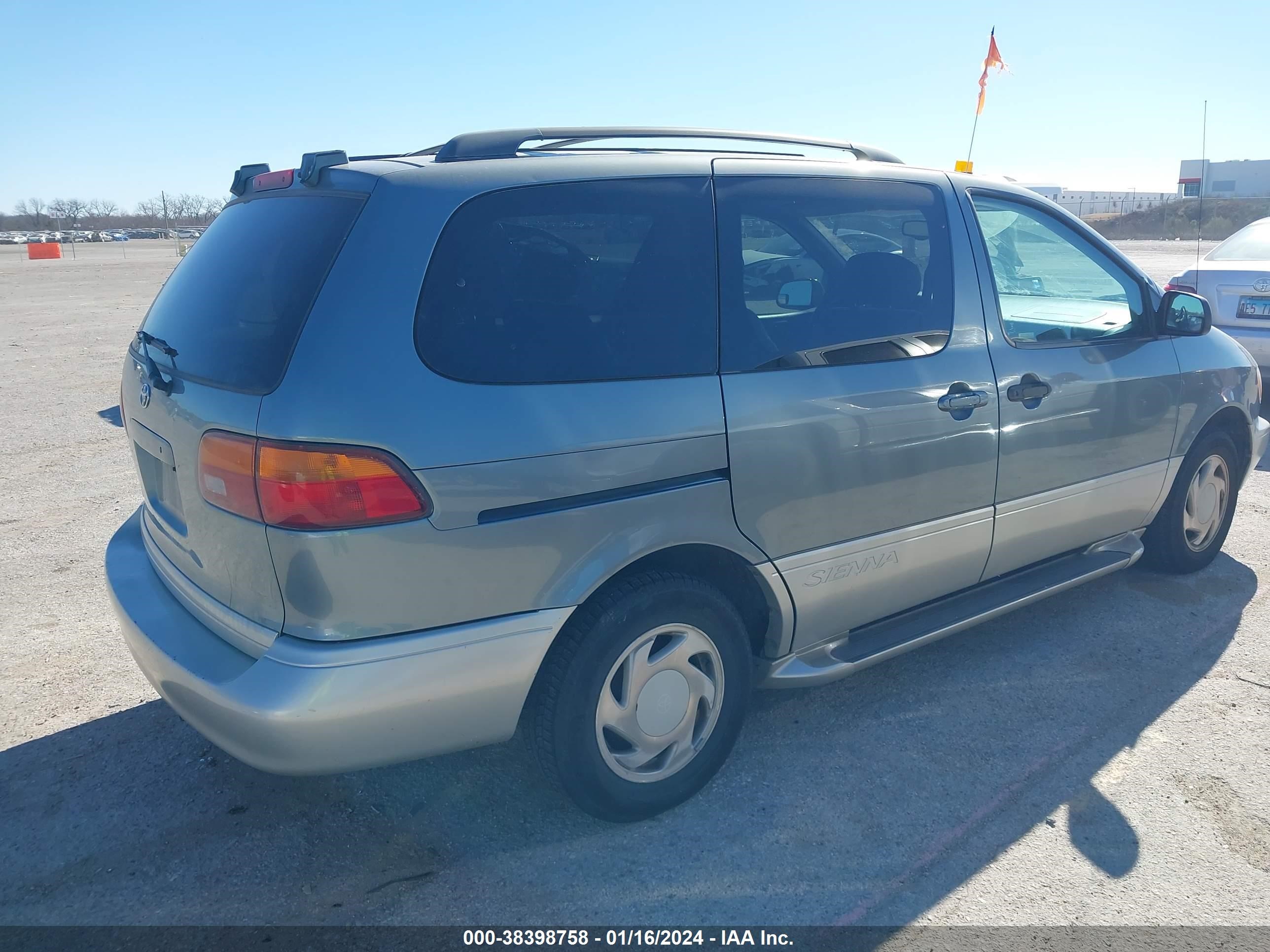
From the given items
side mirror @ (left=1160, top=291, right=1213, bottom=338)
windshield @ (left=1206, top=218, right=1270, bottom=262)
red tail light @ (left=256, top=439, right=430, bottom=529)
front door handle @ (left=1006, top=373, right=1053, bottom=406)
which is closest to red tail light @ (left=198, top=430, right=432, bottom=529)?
red tail light @ (left=256, top=439, right=430, bottom=529)

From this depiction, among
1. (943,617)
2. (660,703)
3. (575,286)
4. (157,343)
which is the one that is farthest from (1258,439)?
(157,343)

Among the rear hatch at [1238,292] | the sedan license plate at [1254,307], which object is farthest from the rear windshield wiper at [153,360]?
the sedan license plate at [1254,307]

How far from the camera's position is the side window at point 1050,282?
363 centimetres

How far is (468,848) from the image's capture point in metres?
2.75

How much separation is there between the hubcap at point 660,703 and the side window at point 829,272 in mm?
841

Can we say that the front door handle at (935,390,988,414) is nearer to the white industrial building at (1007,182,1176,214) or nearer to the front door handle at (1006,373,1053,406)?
the front door handle at (1006,373,1053,406)

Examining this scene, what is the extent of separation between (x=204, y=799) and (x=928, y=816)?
2211 mm

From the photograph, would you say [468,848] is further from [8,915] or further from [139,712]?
[139,712]

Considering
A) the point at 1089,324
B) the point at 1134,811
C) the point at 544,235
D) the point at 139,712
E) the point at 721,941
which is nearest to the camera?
the point at 721,941

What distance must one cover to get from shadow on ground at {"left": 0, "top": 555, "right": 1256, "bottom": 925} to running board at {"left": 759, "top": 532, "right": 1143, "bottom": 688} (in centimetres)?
31

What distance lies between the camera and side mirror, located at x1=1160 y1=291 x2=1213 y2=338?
4152mm

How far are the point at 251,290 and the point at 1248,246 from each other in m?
8.75

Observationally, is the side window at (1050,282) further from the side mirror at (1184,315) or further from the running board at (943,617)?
the running board at (943,617)

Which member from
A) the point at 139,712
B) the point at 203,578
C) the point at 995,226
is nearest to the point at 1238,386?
the point at 995,226
